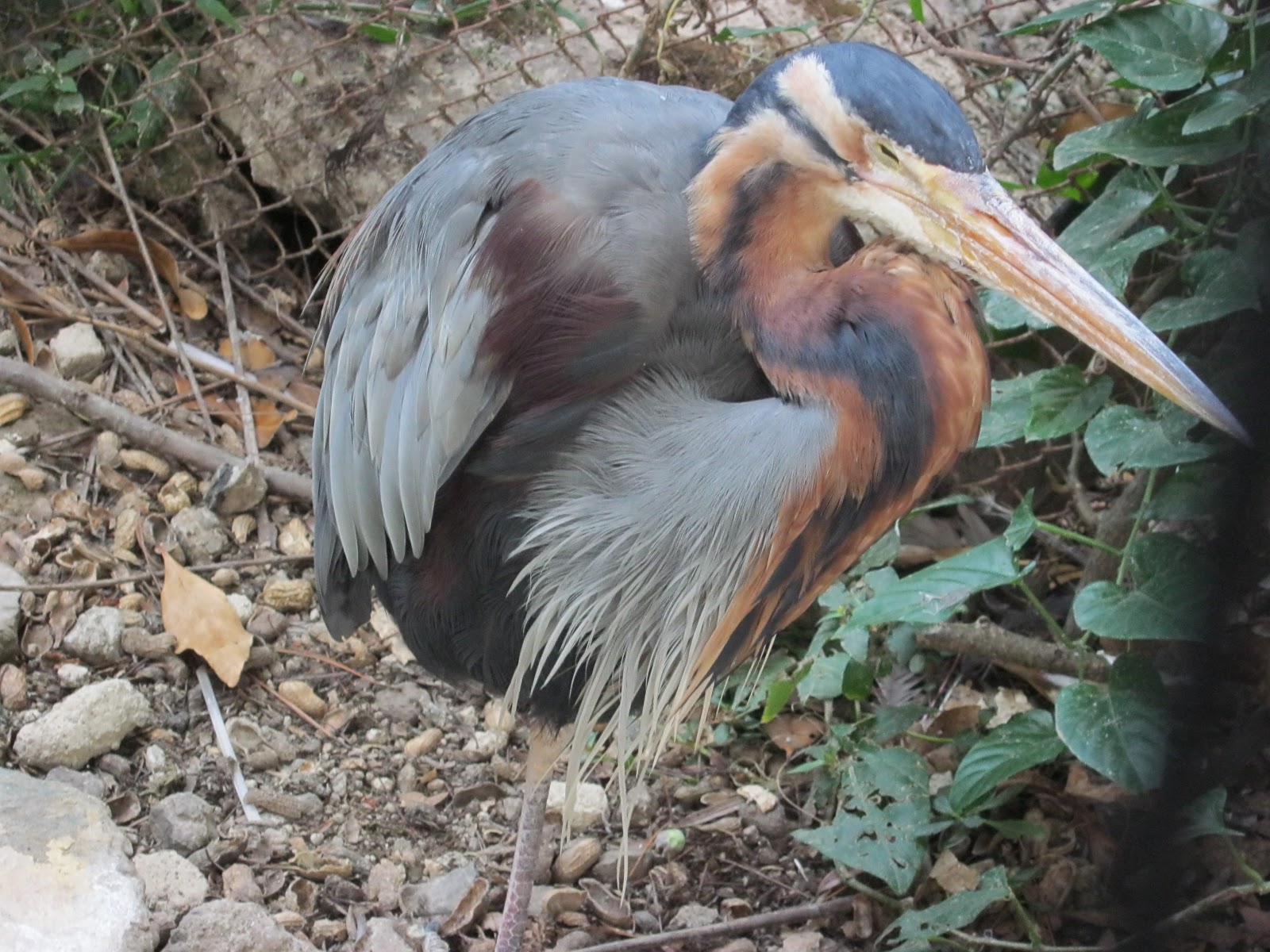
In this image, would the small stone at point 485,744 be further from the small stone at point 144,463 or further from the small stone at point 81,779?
the small stone at point 144,463

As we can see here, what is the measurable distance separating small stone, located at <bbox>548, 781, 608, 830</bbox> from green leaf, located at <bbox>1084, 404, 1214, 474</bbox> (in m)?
1.20

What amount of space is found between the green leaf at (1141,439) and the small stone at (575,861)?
1219mm

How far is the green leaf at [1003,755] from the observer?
2.08 metres

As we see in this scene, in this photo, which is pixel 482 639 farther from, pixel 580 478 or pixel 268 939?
pixel 268 939

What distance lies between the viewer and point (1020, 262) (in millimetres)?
1518

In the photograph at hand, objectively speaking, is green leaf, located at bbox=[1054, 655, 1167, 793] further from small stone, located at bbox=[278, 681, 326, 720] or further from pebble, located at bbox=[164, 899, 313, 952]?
small stone, located at bbox=[278, 681, 326, 720]

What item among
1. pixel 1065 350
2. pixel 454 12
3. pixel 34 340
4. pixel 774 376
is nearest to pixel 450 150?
pixel 774 376

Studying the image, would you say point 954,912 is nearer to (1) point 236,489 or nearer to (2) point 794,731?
(2) point 794,731

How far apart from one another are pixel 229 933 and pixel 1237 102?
194 centimetres

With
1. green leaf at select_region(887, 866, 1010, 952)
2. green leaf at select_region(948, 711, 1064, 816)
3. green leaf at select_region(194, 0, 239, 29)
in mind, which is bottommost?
green leaf at select_region(887, 866, 1010, 952)

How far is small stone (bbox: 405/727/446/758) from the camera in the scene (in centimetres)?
266

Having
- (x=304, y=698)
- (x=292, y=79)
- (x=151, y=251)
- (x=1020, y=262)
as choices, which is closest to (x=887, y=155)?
(x=1020, y=262)

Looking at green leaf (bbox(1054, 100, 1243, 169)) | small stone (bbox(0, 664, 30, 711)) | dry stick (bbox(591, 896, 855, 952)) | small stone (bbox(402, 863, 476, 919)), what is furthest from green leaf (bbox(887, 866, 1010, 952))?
small stone (bbox(0, 664, 30, 711))

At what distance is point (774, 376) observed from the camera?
1.64 m
